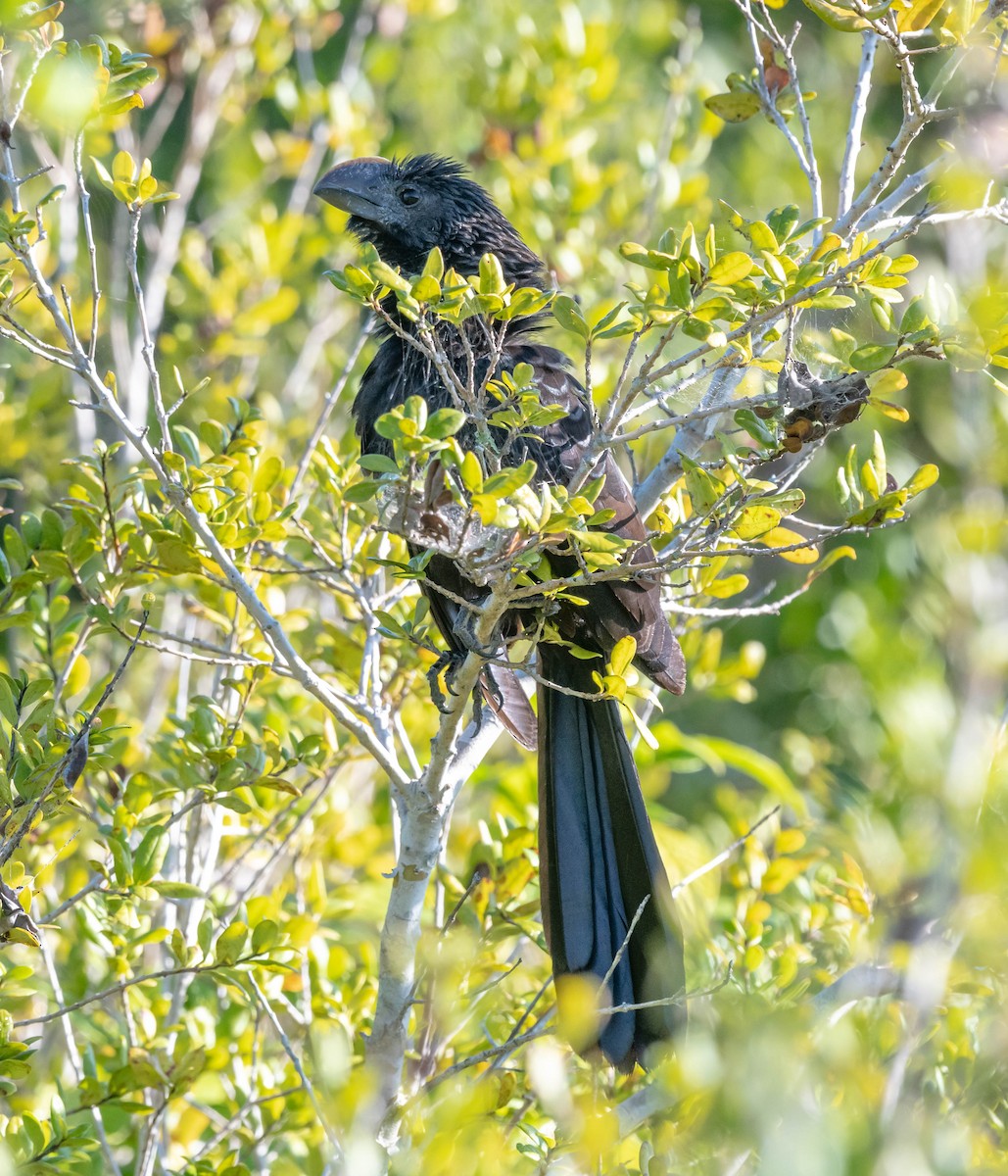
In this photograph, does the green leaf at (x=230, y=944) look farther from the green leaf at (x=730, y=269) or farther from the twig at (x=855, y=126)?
the twig at (x=855, y=126)

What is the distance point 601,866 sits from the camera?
254cm

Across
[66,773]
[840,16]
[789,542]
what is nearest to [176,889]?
[66,773]

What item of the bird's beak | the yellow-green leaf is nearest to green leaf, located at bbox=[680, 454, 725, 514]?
the yellow-green leaf

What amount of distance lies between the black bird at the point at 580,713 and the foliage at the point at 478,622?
9cm

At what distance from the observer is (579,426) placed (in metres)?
2.59

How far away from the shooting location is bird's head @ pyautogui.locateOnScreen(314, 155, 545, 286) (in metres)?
3.03

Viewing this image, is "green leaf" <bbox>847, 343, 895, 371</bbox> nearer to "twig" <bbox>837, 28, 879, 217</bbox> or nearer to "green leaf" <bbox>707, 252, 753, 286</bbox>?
"green leaf" <bbox>707, 252, 753, 286</bbox>

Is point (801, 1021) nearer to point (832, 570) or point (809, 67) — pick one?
point (832, 570)

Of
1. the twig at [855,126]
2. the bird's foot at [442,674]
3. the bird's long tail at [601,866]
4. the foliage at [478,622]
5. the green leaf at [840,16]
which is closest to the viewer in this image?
the foliage at [478,622]

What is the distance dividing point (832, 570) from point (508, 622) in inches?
106

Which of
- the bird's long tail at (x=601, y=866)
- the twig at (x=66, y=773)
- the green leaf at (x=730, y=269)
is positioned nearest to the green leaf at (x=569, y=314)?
the green leaf at (x=730, y=269)

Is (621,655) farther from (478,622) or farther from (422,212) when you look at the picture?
(422,212)

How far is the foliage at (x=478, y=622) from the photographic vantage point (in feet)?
4.36

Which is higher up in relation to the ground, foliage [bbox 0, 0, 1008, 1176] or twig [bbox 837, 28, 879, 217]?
twig [bbox 837, 28, 879, 217]
